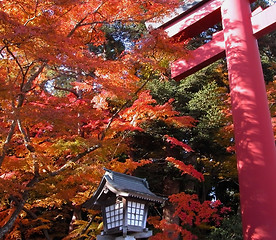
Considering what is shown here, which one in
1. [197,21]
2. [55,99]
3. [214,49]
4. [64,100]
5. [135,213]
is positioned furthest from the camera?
[64,100]

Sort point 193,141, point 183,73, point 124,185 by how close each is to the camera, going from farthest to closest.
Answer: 1. point 193,141
2. point 183,73
3. point 124,185

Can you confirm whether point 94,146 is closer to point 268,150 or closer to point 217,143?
point 268,150

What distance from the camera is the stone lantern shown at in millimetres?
4398

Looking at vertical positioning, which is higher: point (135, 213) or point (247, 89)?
point (247, 89)

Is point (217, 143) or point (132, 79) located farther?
point (217, 143)

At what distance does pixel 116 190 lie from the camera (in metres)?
4.42

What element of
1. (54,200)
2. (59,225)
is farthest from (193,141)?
(59,225)

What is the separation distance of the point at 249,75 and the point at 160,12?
3.27m

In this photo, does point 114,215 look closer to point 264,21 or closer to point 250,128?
point 250,128

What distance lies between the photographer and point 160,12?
308 inches

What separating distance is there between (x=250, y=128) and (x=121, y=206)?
9.64 ft

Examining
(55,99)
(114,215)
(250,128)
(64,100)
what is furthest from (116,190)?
(64,100)

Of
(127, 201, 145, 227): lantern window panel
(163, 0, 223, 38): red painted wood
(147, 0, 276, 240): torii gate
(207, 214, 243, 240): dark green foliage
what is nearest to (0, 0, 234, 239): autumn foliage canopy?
(163, 0, 223, 38): red painted wood

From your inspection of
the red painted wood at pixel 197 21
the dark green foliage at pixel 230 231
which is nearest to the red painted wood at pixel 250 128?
the red painted wood at pixel 197 21
